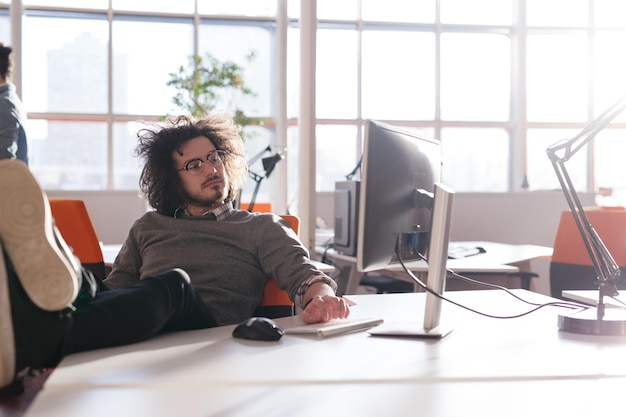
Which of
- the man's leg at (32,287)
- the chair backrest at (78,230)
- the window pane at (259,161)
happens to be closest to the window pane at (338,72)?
the window pane at (259,161)

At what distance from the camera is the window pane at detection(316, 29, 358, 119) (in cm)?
695

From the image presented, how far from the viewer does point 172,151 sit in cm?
236

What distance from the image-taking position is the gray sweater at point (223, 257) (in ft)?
6.62

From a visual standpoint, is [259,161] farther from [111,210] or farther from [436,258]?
[436,258]

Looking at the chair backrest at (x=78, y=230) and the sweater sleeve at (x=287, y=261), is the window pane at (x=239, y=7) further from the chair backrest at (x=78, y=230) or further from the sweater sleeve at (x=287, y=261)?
the sweater sleeve at (x=287, y=261)

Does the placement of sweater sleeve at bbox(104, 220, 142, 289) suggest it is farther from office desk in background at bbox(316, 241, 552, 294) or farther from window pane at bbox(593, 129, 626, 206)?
window pane at bbox(593, 129, 626, 206)

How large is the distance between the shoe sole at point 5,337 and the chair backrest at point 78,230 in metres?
1.69

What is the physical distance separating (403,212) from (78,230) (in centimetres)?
171

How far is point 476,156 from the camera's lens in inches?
280

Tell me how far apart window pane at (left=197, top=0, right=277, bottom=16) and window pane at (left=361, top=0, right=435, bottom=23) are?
36.2 inches

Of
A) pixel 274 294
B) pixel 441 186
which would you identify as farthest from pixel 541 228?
pixel 441 186

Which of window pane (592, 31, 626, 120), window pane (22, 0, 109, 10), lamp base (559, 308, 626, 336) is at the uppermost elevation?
window pane (22, 0, 109, 10)

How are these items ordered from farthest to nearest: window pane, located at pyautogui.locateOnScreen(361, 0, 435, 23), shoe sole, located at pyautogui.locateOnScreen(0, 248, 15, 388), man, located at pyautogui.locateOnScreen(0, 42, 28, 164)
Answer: window pane, located at pyautogui.locateOnScreen(361, 0, 435, 23), man, located at pyautogui.locateOnScreen(0, 42, 28, 164), shoe sole, located at pyautogui.locateOnScreen(0, 248, 15, 388)

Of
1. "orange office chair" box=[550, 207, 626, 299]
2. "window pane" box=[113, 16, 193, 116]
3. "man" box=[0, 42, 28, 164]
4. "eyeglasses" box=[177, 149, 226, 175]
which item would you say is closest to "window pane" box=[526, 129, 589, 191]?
"orange office chair" box=[550, 207, 626, 299]
